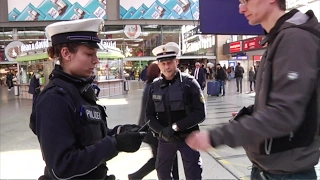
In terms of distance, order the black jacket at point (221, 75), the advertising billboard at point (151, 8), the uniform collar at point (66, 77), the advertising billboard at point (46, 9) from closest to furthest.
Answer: the uniform collar at point (66, 77) < the black jacket at point (221, 75) < the advertising billboard at point (46, 9) < the advertising billboard at point (151, 8)

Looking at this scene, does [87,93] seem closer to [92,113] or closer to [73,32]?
[92,113]

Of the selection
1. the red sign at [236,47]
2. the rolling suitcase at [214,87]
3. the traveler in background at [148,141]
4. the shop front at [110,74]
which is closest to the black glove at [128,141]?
the traveler in background at [148,141]

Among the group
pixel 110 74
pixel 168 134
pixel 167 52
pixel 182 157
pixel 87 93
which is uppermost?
pixel 167 52

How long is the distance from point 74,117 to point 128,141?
320mm

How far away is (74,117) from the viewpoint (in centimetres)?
146

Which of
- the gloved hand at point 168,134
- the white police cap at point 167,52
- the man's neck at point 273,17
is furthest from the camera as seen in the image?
the white police cap at point 167,52

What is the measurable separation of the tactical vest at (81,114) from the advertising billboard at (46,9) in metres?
26.2

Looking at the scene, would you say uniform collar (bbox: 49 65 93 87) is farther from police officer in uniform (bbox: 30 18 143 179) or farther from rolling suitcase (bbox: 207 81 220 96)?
rolling suitcase (bbox: 207 81 220 96)

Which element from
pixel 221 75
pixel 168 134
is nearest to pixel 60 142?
pixel 168 134

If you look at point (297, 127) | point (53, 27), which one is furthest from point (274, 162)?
point (53, 27)

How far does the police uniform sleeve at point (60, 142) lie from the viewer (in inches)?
53.6

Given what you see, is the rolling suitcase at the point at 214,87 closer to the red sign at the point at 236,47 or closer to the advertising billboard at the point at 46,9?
the red sign at the point at 236,47

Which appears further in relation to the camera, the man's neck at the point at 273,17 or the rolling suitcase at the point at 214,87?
the rolling suitcase at the point at 214,87

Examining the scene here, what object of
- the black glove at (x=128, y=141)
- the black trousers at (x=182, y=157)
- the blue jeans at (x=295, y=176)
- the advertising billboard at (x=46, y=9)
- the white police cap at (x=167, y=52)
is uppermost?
the advertising billboard at (x=46, y=9)
